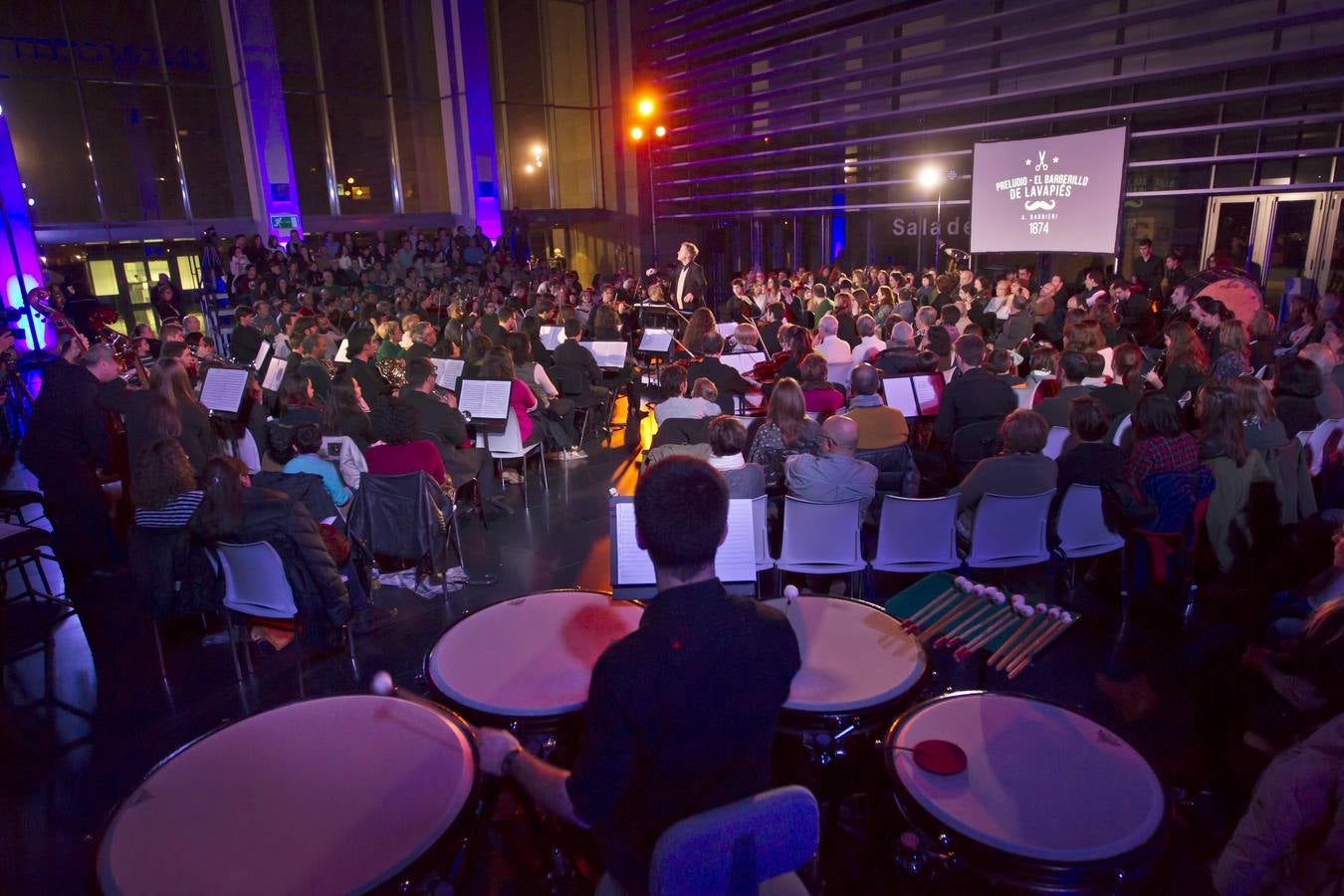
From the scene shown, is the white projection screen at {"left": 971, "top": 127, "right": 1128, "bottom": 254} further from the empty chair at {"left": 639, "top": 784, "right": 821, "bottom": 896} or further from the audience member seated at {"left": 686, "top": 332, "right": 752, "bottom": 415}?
the empty chair at {"left": 639, "top": 784, "right": 821, "bottom": 896}

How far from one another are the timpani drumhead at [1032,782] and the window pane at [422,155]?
20358 mm

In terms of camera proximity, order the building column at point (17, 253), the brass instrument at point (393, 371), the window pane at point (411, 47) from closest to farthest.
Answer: the brass instrument at point (393, 371), the building column at point (17, 253), the window pane at point (411, 47)

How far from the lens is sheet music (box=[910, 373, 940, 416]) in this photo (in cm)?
573

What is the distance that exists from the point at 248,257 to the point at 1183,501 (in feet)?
53.1

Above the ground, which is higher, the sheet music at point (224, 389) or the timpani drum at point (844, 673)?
the sheet music at point (224, 389)

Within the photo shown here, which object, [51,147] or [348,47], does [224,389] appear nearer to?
[51,147]

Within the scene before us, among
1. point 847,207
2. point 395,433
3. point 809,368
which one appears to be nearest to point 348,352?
point 395,433

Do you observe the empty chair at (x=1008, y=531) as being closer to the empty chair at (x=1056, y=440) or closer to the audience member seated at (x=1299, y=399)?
the empty chair at (x=1056, y=440)

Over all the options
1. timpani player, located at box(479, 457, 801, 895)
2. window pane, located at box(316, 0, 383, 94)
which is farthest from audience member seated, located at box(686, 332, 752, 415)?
window pane, located at box(316, 0, 383, 94)

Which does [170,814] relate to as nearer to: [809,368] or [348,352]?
[809,368]

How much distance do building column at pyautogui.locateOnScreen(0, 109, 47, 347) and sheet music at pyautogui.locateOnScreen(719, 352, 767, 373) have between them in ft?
34.9

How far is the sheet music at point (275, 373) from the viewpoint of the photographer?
7.30 m

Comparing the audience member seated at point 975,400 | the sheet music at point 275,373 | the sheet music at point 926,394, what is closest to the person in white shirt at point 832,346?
the sheet music at point 926,394

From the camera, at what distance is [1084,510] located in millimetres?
3824
